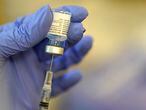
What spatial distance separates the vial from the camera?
3.28 feet

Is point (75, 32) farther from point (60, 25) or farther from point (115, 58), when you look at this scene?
point (115, 58)

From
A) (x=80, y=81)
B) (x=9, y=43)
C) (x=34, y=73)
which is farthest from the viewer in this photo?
(x=80, y=81)

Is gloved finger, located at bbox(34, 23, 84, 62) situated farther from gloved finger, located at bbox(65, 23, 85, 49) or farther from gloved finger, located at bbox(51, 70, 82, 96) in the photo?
gloved finger, located at bbox(51, 70, 82, 96)

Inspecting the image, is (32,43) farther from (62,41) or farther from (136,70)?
(136,70)

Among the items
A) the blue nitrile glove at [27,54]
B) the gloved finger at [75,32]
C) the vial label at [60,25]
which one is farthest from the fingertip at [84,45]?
the vial label at [60,25]

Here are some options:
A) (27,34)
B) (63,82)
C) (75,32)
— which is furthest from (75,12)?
(63,82)

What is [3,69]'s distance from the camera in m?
1.10

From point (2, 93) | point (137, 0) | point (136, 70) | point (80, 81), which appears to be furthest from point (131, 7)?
point (2, 93)

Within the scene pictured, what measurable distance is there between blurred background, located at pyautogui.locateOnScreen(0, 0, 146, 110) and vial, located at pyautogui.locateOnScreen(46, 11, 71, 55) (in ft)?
0.86

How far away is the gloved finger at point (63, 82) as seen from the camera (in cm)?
127

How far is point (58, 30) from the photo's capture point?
1000mm

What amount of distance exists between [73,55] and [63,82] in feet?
0.36

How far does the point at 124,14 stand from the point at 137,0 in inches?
2.8

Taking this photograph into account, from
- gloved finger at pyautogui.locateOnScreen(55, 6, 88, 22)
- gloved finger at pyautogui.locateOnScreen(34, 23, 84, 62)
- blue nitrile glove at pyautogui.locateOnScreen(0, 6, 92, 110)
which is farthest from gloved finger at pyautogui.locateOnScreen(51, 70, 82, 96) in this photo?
gloved finger at pyautogui.locateOnScreen(55, 6, 88, 22)
